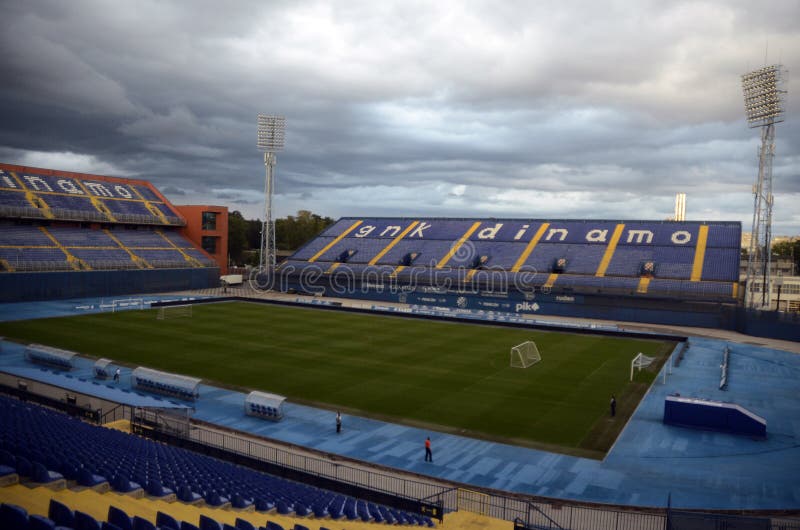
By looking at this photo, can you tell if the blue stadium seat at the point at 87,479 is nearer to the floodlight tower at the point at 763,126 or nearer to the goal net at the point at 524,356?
the goal net at the point at 524,356

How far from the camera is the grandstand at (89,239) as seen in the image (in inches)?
2361

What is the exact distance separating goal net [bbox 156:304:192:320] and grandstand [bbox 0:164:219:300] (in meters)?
14.9

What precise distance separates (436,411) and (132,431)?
1270 centimetres

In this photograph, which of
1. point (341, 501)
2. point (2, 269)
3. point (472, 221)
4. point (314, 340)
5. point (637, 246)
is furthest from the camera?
point (472, 221)

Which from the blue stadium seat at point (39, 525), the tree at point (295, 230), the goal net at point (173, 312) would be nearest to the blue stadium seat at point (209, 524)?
the blue stadium seat at point (39, 525)

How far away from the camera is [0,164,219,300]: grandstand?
60.0 m

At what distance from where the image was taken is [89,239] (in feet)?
226

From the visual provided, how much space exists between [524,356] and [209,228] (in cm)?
5998

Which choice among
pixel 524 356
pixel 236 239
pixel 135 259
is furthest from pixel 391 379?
pixel 236 239

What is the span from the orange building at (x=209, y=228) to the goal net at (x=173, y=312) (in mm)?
25687

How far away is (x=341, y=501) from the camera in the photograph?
46.8ft

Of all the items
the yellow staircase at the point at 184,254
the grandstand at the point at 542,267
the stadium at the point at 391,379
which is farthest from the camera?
the yellow staircase at the point at 184,254

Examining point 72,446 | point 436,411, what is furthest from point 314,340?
point 72,446

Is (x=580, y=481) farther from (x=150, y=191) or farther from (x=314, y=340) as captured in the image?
(x=150, y=191)
